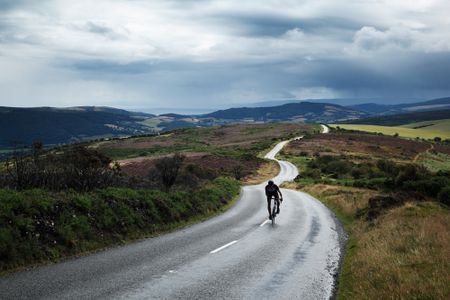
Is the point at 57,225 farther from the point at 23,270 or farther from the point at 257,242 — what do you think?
the point at 257,242

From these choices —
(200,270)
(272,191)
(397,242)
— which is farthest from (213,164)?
(200,270)

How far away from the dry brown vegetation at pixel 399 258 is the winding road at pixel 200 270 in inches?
26.6

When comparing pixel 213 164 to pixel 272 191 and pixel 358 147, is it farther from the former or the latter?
pixel 272 191

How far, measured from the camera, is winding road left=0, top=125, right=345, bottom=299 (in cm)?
944

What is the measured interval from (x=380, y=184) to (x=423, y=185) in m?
12.7

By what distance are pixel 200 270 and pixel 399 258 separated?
225 inches

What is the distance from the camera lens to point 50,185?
59.5ft

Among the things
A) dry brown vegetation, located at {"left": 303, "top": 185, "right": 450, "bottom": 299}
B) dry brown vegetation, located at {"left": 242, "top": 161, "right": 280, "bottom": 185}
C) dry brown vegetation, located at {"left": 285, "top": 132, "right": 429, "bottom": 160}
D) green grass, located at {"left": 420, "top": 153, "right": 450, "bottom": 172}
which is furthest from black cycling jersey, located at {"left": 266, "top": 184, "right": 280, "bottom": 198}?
dry brown vegetation, located at {"left": 285, "top": 132, "right": 429, "bottom": 160}

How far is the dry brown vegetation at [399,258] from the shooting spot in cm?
962

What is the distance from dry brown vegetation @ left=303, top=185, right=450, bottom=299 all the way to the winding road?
2.22 feet

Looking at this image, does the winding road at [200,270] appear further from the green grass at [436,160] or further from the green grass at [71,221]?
the green grass at [436,160]

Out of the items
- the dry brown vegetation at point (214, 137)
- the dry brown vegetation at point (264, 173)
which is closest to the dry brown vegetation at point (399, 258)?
the dry brown vegetation at point (264, 173)

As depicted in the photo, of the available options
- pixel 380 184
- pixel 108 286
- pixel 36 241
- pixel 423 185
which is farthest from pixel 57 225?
pixel 380 184

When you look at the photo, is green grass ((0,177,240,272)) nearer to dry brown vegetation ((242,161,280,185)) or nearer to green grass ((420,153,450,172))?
dry brown vegetation ((242,161,280,185))
